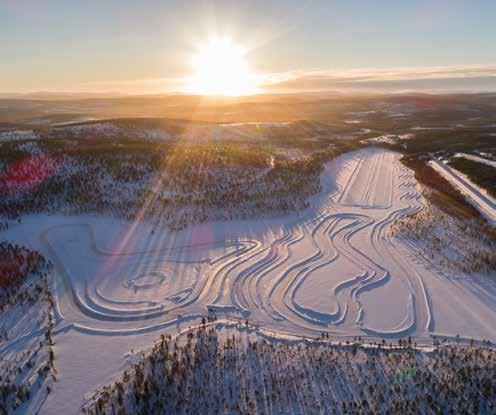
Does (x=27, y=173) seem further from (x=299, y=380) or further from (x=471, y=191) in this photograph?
(x=471, y=191)

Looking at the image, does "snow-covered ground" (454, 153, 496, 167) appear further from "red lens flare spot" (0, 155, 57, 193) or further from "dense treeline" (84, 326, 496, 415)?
"red lens flare spot" (0, 155, 57, 193)

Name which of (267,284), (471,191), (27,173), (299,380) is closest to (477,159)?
(471,191)

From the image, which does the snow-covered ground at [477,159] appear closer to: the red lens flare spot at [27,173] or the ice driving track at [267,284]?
the ice driving track at [267,284]

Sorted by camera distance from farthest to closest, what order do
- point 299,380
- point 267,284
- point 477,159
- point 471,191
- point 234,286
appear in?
point 477,159
point 471,191
point 267,284
point 234,286
point 299,380

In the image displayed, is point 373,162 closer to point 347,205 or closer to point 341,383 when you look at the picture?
point 347,205

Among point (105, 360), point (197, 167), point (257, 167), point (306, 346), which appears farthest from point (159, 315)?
point (257, 167)

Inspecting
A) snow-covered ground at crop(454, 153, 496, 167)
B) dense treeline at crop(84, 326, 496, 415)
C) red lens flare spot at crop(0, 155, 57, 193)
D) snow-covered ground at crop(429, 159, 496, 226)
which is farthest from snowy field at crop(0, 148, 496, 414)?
snow-covered ground at crop(454, 153, 496, 167)
